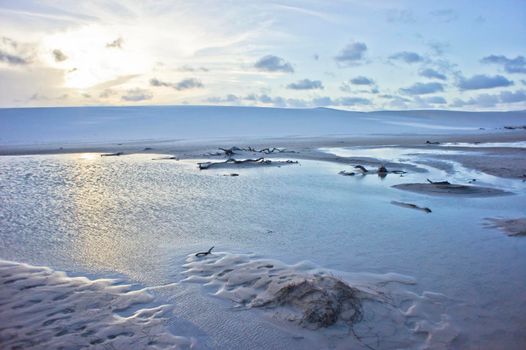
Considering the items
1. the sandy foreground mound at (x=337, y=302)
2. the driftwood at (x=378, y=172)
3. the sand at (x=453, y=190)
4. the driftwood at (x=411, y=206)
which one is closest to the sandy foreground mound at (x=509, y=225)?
the driftwood at (x=411, y=206)

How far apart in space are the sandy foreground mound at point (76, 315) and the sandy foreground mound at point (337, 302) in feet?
2.69

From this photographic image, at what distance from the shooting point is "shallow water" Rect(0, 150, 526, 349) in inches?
167

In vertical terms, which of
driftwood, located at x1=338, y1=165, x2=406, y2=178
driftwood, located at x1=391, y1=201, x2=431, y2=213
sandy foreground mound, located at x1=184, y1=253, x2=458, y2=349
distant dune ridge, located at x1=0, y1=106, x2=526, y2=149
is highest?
distant dune ridge, located at x1=0, y1=106, x2=526, y2=149

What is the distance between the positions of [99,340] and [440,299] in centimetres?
338

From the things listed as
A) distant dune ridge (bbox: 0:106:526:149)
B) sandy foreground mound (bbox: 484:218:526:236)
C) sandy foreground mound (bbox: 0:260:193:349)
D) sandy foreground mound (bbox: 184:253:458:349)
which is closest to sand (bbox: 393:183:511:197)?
sandy foreground mound (bbox: 484:218:526:236)

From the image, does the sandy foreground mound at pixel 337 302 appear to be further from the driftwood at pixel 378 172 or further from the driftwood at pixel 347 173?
the driftwood at pixel 378 172

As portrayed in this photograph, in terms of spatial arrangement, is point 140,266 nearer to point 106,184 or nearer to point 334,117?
point 106,184

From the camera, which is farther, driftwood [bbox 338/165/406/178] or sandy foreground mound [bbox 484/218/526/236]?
driftwood [bbox 338/165/406/178]

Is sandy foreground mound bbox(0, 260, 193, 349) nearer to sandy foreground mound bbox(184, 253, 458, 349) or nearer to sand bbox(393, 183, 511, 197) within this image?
sandy foreground mound bbox(184, 253, 458, 349)

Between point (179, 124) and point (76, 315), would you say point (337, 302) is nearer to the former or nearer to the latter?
point (76, 315)

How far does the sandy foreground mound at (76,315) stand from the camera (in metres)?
3.67

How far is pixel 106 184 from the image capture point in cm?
1298

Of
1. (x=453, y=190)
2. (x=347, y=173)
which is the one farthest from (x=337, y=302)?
(x=347, y=173)

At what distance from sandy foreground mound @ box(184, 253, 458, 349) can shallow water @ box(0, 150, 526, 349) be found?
0.42 feet
